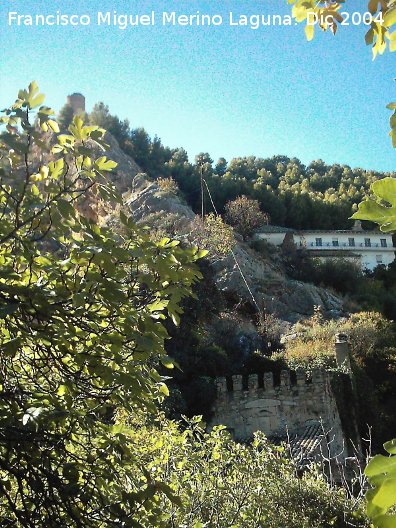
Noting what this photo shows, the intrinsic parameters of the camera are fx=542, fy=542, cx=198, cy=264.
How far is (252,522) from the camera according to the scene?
17.4ft

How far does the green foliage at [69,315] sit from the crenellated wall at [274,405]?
14004 millimetres

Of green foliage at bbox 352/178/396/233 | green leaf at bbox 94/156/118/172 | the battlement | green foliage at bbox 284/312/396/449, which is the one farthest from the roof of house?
green foliage at bbox 352/178/396/233

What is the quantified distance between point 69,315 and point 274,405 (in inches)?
586

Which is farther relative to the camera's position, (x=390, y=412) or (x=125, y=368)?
(x=390, y=412)

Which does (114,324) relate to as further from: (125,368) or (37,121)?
(37,121)

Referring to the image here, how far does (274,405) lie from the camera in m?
16.7

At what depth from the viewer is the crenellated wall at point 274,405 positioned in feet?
54.1

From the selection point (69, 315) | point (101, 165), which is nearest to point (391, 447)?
point (69, 315)

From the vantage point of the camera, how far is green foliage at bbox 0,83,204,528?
2633 mm

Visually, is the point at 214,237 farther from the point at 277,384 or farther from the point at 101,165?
the point at 101,165

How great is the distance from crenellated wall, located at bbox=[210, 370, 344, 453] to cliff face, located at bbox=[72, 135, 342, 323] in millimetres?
9126

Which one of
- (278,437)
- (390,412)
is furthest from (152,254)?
(390,412)

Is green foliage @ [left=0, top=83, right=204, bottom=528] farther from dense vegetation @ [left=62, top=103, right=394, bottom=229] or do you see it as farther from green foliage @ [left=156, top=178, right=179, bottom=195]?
dense vegetation @ [left=62, top=103, right=394, bottom=229]

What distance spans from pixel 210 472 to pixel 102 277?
399 centimetres
